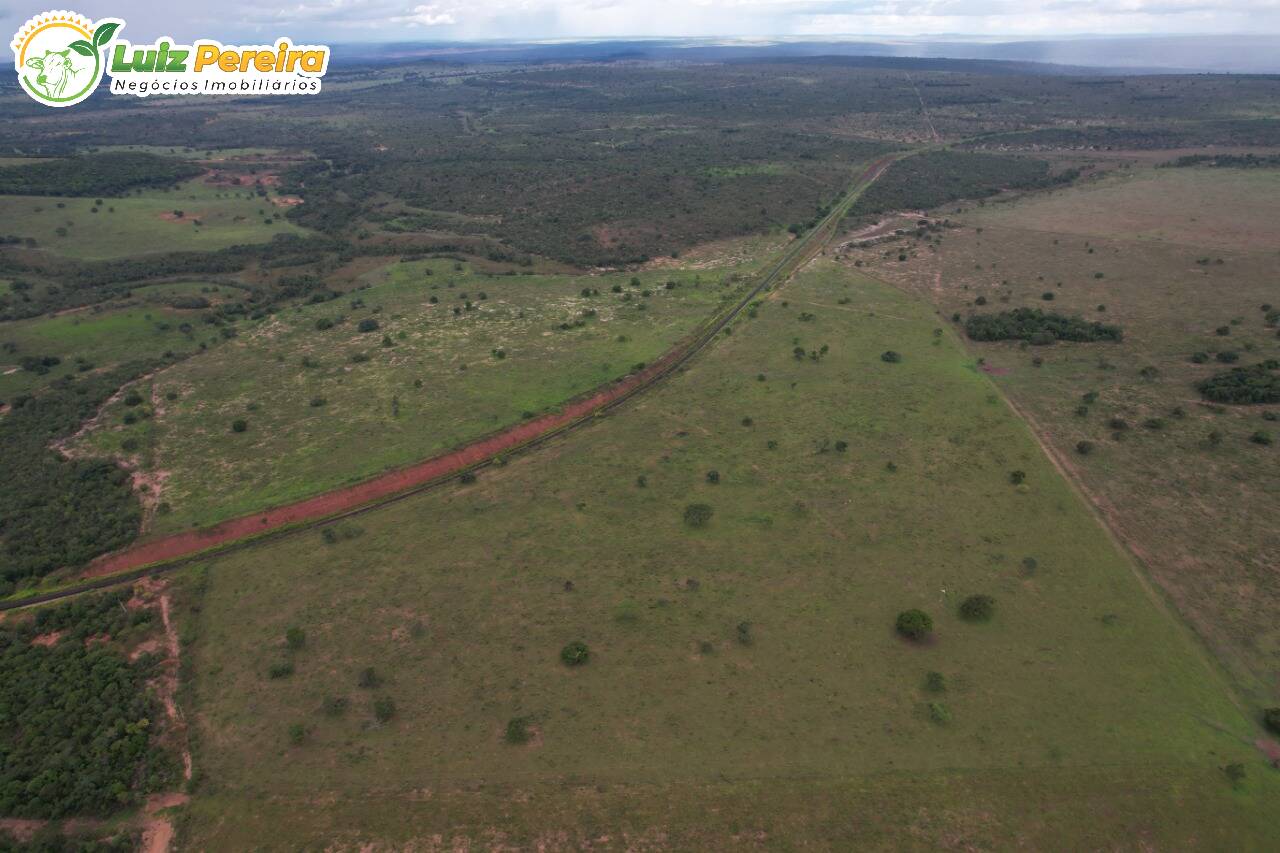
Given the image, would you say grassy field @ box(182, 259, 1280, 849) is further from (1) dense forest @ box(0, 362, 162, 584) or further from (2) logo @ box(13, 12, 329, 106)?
(2) logo @ box(13, 12, 329, 106)

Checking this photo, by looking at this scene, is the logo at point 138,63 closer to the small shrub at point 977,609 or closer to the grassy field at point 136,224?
the grassy field at point 136,224

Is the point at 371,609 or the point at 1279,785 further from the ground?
the point at 1279,785

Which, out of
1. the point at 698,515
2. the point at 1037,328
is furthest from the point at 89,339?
the point at 1037,328

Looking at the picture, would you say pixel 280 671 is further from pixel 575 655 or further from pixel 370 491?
pixel 370 491

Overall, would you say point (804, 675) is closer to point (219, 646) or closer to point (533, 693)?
point (533, 693)

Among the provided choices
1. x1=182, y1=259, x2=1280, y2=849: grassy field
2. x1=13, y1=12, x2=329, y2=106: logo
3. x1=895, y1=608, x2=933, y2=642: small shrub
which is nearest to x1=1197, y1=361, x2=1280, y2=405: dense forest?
x1=182, y1=259, x2=1280, y2=849: grassy field

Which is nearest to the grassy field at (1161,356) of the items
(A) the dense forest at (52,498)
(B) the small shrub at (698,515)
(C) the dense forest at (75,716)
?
(B) the small shrub at (698,515)

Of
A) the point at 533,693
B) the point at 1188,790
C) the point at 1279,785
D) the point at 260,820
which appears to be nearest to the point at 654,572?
the point at 533,693
